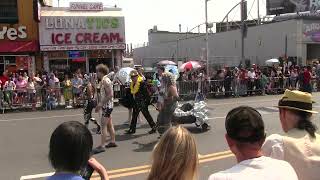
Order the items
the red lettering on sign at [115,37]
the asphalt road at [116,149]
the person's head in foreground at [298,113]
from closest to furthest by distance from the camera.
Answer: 1. the person's head in foreground at [298,113]
2. the asphalt road at [116,149]
3. the red lettering on sign at [115,37]

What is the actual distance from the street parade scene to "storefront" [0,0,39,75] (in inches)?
2.2

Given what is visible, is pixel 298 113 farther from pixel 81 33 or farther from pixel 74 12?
pixel 74 12

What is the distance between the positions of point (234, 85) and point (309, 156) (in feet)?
67.8

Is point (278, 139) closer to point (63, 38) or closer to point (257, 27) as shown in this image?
point (63, 38)

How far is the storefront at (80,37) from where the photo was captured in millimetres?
29031

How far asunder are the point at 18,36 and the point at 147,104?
17.6 meters

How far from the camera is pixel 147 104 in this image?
41.8 ft

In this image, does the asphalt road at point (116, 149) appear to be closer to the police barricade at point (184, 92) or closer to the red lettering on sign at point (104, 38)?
the police barricade at point (184, 92)

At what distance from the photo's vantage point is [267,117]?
592 inches

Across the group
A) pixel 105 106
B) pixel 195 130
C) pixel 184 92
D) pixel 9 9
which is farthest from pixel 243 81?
pixel 105 106

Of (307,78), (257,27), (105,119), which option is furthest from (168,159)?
(257,27)

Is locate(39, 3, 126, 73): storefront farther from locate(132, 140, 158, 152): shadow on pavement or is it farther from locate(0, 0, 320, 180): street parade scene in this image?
→ locate(132, 140, 158, 152): shadow on pavement

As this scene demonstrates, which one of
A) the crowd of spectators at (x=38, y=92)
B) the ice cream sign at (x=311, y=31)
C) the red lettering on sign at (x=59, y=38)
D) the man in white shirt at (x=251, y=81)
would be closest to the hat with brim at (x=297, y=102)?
the crowd of spectators at (x=38, y=92)

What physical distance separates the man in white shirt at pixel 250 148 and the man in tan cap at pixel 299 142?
488 millimetres
